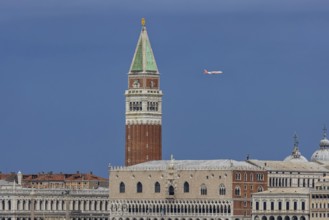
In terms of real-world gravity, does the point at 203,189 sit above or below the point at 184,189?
below

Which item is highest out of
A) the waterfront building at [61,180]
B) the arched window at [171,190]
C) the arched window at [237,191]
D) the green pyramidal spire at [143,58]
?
the green pyramidal spire at [143,58]

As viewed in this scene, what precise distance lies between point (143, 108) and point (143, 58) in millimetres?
4984

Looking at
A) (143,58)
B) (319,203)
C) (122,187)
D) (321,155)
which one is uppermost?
(143,58)

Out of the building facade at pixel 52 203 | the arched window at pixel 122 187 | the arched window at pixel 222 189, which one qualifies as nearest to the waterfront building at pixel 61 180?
the building facade at pixel 52 203

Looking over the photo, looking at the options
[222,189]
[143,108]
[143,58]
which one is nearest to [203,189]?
[222,189]

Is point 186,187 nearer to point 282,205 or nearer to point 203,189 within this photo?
point 203,189

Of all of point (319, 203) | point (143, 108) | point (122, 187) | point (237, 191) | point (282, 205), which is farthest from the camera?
point (143, 108)

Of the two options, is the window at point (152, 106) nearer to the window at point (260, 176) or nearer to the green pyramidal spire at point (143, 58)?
the green pyramidal spire at point (143, 58)

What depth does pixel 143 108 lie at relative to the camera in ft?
579

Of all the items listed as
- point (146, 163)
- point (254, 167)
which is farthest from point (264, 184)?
point (146, 163)

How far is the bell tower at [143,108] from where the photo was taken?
17575cm

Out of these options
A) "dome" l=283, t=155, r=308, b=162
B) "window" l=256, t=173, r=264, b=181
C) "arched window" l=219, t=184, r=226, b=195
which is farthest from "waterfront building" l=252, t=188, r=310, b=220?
"dome" l=283, t=155, r=308, b=162

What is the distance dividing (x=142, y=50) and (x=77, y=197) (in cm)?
1634

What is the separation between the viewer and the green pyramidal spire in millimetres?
177125
